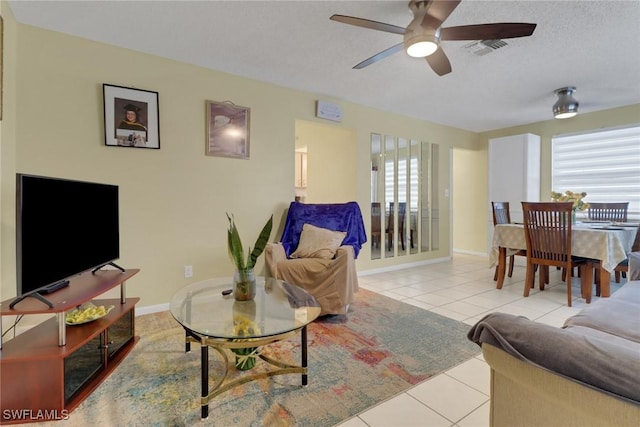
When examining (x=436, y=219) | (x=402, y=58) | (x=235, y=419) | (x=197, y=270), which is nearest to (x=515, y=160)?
(x=436, y=219)

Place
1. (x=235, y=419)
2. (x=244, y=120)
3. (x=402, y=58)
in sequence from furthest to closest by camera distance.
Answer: (x=244, y=120) → (x=402, y=58) → (x=235, y=419)

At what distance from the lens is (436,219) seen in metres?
5.07

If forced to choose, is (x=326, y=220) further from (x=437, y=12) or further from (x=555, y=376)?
(x=555, y=376)

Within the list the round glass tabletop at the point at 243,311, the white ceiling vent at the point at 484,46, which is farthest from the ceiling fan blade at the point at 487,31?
the round glass tabletop at the point at 243,311

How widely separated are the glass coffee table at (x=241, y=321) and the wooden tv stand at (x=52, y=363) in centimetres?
45

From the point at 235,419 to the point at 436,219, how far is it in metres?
4.49

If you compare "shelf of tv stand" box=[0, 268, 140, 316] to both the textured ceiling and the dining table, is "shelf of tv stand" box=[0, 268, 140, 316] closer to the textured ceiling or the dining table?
the textured ceiling

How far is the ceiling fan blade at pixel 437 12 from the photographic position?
169cm

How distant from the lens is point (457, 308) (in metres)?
2.81

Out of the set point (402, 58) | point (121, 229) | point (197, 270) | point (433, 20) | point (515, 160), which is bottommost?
point (197, 270)

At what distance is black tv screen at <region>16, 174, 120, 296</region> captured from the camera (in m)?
1.36

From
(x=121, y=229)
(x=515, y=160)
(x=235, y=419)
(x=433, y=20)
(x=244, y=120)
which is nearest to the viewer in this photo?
(x=235, y=419)

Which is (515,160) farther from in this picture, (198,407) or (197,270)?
(198,407)

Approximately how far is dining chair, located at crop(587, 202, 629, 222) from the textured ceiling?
1366 mm
